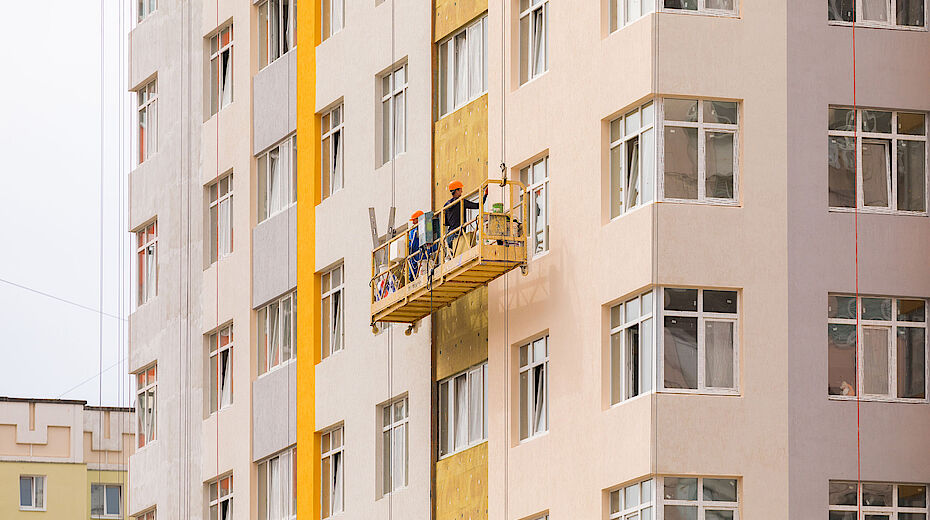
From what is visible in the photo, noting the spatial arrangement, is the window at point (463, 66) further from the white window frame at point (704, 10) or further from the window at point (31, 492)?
the window at point (31, 492)

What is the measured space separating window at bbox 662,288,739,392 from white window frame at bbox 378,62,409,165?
43.9 ft

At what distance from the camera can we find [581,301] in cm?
4631

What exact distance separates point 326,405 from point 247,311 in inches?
250

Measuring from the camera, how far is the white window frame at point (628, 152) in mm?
44812

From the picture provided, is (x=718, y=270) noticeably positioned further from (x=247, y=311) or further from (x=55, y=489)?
(x=55, y=489)

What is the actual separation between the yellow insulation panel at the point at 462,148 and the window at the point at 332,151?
5.86m

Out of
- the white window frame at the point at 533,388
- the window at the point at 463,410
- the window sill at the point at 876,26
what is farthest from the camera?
the window at the point at 463,410

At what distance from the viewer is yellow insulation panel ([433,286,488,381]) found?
5062 cm

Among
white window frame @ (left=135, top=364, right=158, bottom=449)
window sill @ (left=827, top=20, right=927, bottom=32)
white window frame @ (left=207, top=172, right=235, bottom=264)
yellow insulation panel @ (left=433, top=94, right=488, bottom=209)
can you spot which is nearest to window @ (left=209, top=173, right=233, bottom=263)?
white window frame @ (left=207, top=172, right=235, bottom=264)

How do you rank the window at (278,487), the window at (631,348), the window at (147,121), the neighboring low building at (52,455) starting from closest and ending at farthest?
the window at (631,348) < the window at (278,487) < the window at (147,121) < the neighboring low building at (52,455)

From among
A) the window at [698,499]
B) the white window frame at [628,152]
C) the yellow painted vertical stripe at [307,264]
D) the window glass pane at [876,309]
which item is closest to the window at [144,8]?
the yellow painted vertical stripe at [307,264]

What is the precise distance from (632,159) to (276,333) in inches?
757

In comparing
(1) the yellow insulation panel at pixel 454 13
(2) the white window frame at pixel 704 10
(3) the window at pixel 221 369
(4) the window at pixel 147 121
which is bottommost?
(3) the window at pixel 221 369

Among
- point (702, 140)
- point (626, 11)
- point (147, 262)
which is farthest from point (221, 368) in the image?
point (702, 140)
